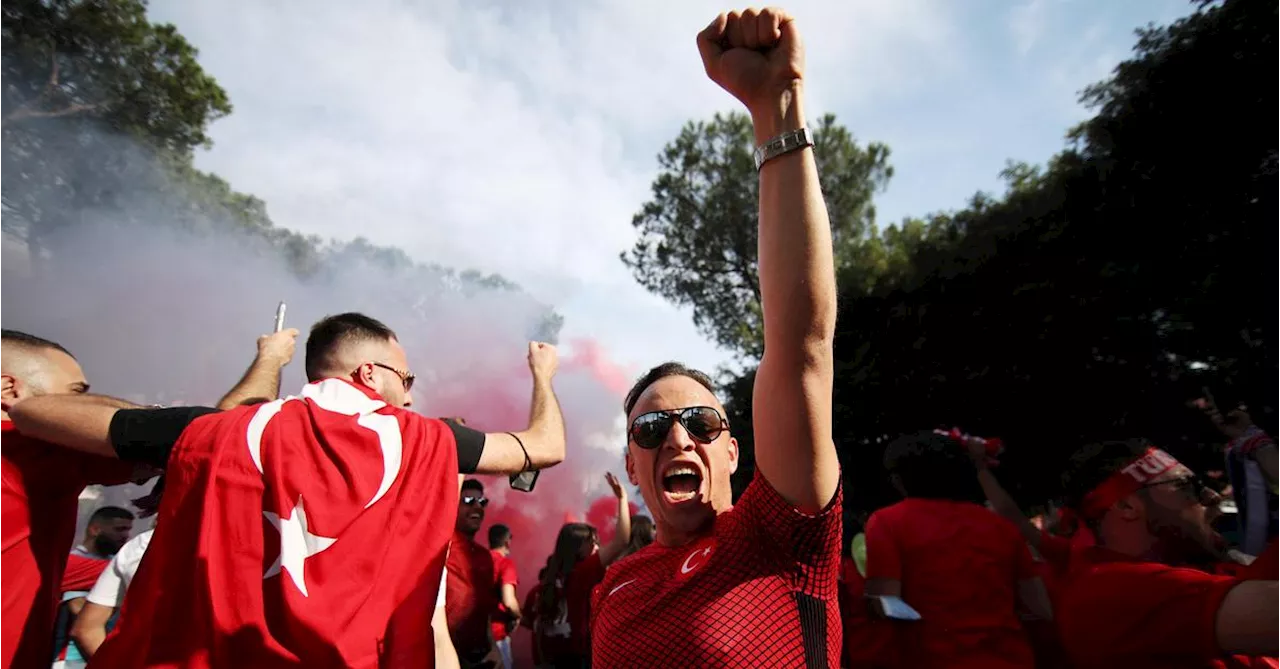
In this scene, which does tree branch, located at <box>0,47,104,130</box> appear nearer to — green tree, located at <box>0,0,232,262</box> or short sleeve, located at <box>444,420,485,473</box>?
green tree, located at <box>0,0,232,262</box>

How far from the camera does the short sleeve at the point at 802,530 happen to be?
130 centimetres

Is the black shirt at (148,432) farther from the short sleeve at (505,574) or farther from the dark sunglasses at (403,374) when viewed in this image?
the short sleeve at (505,574)

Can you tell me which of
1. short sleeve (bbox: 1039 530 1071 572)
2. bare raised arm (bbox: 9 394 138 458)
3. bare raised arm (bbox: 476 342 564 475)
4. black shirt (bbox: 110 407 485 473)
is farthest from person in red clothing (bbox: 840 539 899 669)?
bare raised arm (bbox: 9 394 138 458)

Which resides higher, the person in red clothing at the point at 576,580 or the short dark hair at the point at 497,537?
the short dark hair at the point at 497,537

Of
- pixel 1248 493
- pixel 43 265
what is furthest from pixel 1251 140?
pixel 43 265

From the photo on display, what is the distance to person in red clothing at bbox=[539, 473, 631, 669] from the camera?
545 centimetres

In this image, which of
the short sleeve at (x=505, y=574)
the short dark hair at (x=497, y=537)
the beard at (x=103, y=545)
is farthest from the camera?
the short dark hair at (x=497, y=537)

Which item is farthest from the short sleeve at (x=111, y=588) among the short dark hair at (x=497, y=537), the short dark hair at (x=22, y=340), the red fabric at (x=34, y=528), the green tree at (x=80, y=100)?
the green tree at (x=80, y=100)

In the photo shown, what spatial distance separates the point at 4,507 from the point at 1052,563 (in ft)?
16.4

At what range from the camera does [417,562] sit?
6.39ft

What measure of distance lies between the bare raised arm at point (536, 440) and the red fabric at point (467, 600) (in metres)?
2.69

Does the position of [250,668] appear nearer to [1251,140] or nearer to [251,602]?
[251,602]

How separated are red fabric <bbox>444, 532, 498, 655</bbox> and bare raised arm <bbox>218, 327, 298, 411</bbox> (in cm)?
254

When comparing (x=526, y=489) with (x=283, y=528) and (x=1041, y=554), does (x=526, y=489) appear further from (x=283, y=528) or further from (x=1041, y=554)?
(x=1041, y=554)
